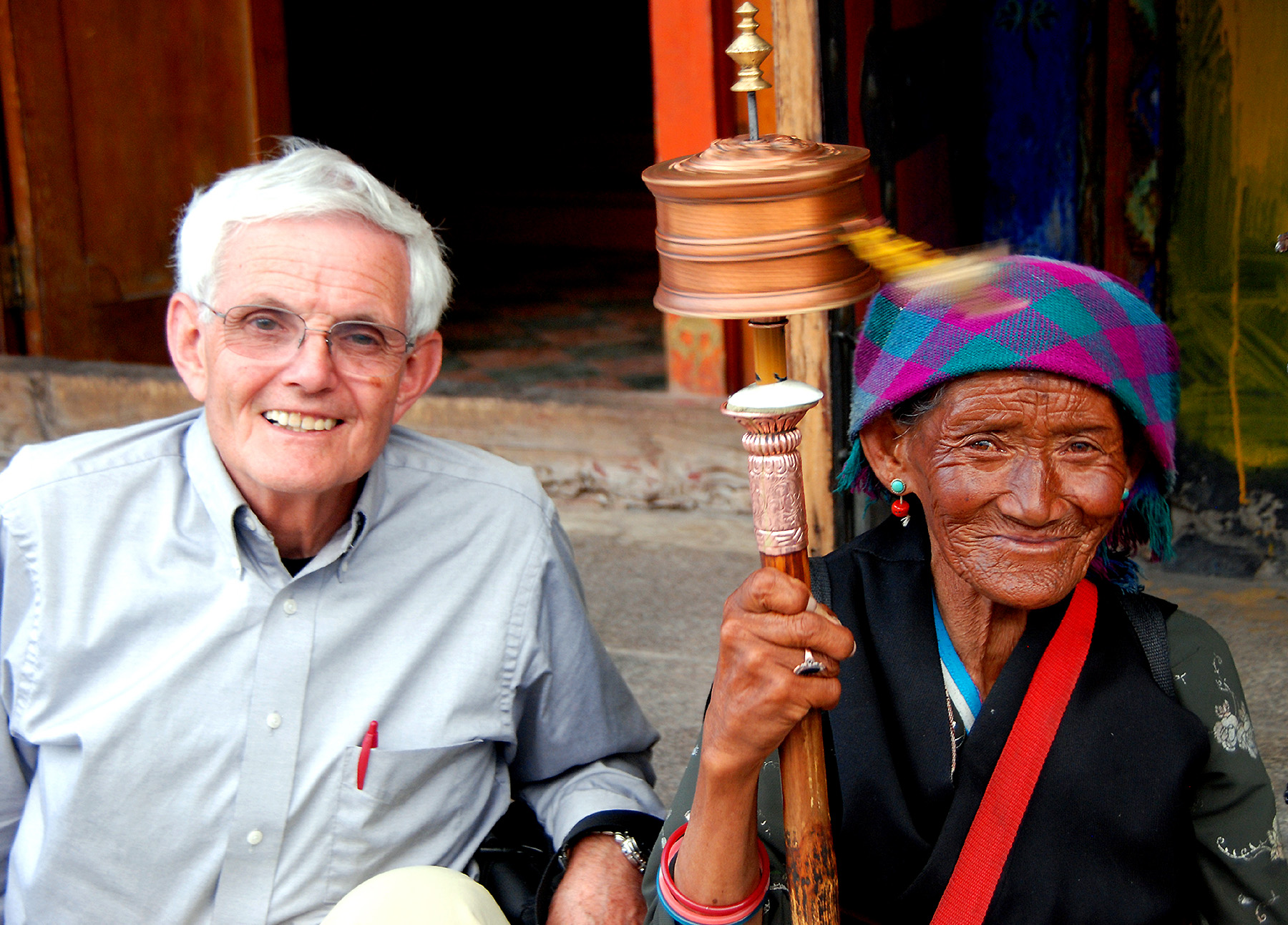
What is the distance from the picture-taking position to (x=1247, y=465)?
3635mm

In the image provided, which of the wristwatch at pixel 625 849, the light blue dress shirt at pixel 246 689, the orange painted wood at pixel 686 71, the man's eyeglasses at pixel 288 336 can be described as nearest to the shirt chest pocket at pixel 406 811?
the light blue dress shirt at pixel 246 689

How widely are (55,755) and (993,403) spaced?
1425 mm

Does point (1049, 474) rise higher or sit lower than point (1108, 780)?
higher

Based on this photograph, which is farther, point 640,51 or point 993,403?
point 640,51

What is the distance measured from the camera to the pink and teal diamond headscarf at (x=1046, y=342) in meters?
1.55

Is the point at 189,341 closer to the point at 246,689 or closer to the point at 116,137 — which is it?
the point at 246,689

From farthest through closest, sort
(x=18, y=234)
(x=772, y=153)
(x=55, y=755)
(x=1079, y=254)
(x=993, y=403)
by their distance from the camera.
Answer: (x=18, y=234) < (x=1079, y=254) < (x=55, y=755) < (x=993, y=403) < (x=772, y=153)

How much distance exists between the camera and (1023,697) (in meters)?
1.67

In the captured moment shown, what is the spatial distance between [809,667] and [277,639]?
35.3 inches

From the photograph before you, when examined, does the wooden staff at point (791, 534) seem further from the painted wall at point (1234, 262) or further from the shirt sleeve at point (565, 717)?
the painted wall at point (1234, 262)

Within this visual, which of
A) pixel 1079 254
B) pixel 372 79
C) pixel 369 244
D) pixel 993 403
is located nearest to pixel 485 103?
pixel 372 79

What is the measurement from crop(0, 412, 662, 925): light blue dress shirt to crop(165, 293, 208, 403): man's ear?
8 cm

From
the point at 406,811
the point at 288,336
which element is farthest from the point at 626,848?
the point at 288,336

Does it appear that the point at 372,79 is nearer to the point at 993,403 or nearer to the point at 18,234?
the point at 18,234
